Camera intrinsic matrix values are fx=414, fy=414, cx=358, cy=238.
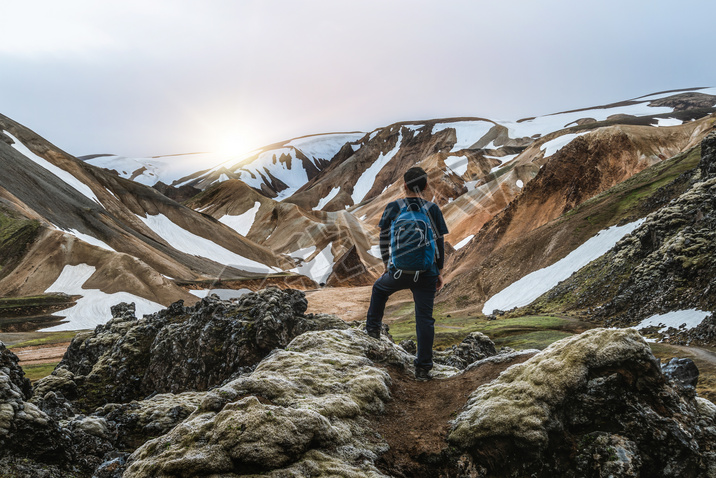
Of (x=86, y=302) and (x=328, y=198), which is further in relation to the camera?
(x=328, y=198)

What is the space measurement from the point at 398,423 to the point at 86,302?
2637 inches

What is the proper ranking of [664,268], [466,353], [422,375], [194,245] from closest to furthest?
[422,375]
[466,353]
[664,268]
[194,245]

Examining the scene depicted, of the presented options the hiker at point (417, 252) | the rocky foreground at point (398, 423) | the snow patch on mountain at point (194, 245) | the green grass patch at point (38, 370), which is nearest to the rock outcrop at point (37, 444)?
the rocky foreground at point (398, 423)

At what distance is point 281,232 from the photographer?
138m

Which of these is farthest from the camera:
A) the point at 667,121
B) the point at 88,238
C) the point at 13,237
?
the point at 667,121

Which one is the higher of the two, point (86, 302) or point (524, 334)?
point (86, 302)

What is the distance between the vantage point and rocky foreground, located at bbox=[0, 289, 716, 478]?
15.5 feet

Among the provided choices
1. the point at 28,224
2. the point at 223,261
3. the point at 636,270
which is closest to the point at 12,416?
the point at 636,270

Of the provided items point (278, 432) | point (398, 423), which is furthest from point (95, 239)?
point (278, 432)

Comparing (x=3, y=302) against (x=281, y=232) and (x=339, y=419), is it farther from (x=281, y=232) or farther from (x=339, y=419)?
(x=281, y=232)

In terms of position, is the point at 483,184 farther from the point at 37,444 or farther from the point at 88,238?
the point at 37,444

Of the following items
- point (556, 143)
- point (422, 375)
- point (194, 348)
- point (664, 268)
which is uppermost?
point (556, 143)

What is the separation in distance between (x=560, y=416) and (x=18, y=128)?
138698 mm

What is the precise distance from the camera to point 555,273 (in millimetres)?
35719
